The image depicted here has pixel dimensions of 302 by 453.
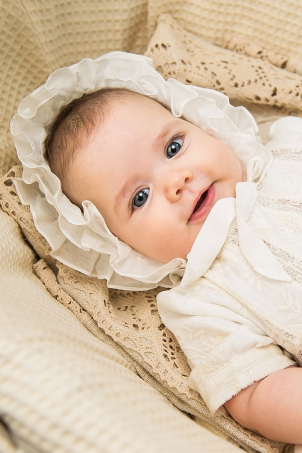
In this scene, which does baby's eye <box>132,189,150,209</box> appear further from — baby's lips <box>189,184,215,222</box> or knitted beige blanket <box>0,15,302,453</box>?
knitted beige blanket <box>0,15,302,453</box>

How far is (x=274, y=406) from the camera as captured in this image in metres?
0.85

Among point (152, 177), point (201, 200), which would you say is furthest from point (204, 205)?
point (152, 177)

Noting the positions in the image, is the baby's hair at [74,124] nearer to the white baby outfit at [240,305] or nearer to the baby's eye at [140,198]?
the baby's eye at [140,198]

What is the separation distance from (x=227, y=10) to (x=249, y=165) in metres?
0.59

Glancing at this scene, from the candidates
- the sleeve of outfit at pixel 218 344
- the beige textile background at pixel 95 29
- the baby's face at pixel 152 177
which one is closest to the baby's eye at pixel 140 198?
the baby's face at pixel 152 177

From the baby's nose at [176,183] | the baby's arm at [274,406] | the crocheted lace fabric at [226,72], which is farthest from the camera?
the crocheted lace fabric at [226,72]

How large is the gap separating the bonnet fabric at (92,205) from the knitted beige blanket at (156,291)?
53 millimetres

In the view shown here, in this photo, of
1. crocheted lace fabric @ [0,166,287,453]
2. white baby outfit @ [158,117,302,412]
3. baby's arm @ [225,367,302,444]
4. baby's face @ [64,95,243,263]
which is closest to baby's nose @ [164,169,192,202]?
baby's face @ [64,95,243,263]

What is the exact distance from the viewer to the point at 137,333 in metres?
1.06

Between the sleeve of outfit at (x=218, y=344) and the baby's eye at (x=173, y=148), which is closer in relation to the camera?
the sleeve of outfit at (x=218, y=344)

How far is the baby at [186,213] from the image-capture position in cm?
92

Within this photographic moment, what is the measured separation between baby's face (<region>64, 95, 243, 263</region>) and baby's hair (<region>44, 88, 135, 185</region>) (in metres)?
0.02

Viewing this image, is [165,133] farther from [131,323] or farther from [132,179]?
[131,323]

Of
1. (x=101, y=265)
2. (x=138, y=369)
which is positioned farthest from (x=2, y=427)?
(x=101, y=265)
